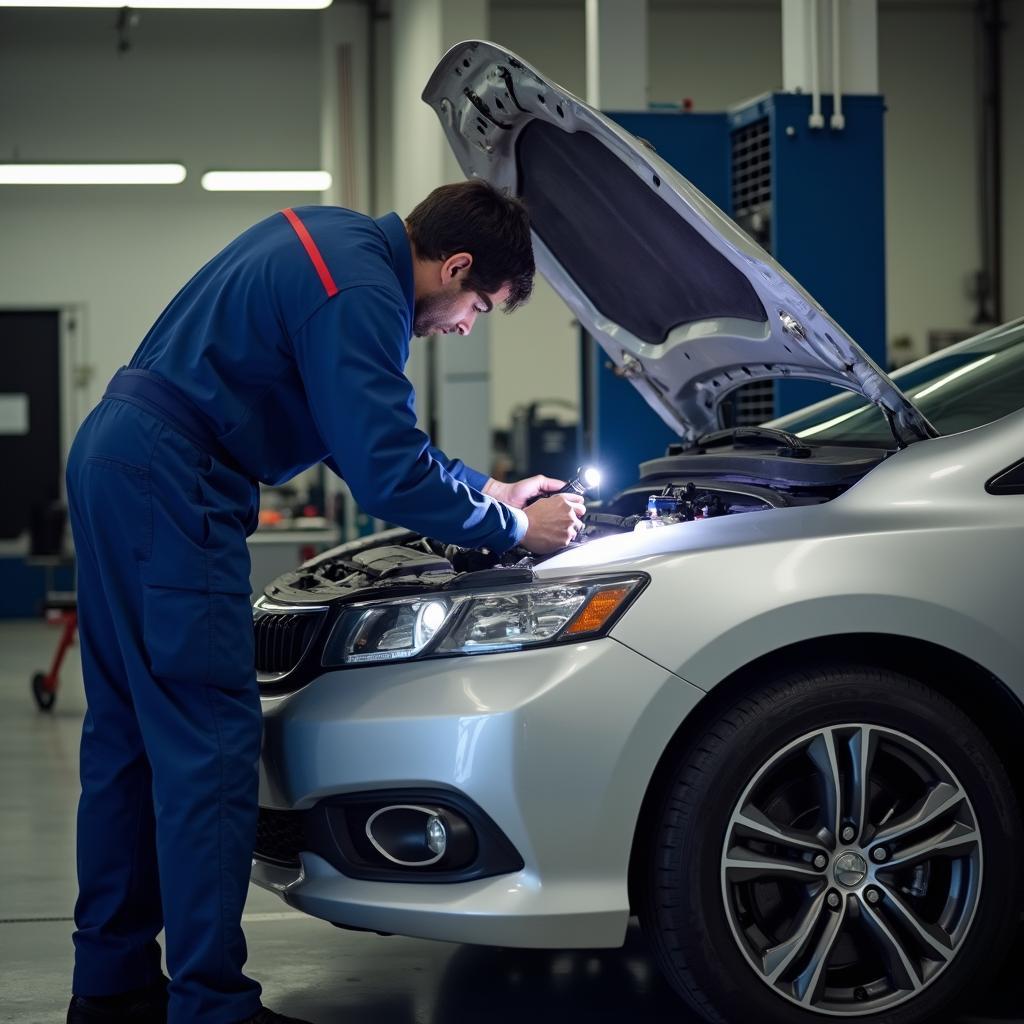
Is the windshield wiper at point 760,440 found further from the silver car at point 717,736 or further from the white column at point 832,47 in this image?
the white column at point 832,47

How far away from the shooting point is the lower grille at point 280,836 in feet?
7.77

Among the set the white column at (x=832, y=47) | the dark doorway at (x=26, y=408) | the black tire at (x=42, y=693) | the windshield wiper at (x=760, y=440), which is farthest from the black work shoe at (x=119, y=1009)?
the dark doorway at (x=26, y=408)

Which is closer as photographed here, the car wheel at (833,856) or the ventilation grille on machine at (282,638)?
the car wheel at (833,856)

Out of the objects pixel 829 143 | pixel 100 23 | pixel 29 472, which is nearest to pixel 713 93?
pixel 100 23

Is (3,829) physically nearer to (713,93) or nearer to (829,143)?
(829,143)

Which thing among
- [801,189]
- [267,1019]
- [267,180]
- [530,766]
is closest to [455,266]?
[530,766]

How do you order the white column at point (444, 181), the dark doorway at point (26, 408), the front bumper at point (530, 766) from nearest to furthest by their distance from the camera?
the front bumper at point (530, 766) → the white column at point (444, 181) → the dark doorway at point (26, 408)

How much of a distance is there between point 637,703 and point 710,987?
46 centimetres

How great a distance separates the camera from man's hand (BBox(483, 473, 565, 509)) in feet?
9.22

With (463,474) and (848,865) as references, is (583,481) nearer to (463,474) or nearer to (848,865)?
(463,474)

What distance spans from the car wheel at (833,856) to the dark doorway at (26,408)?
470 inches

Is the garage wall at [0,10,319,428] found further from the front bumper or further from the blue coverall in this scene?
the front bumper

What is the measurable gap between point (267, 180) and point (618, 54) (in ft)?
23.4

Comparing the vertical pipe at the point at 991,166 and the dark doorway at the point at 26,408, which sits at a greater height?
the vertical pipe at the point at 991,166
